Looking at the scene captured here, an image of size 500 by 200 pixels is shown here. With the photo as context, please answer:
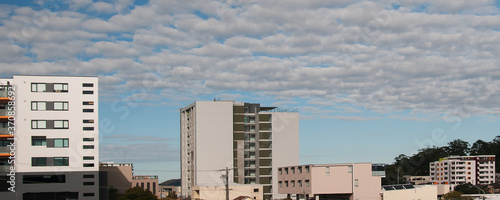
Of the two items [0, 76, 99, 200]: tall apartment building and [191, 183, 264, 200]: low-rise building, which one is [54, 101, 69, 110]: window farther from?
[191, 183, 264, 200]: low-rise building

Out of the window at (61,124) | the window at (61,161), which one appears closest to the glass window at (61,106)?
the window at (61,124)

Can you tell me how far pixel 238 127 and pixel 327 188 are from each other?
45033 mm

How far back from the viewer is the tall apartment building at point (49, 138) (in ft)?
241

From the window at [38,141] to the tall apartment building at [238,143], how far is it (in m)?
51.1

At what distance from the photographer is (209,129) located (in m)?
127

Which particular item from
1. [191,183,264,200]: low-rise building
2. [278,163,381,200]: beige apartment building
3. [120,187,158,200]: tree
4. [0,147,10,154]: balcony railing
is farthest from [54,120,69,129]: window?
[278,163,381,200]: beige apartment building

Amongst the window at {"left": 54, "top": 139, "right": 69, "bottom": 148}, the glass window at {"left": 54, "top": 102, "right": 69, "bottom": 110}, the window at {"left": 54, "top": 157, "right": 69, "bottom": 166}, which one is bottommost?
the window at {"left": 54, "top": 157, "right": 69, "bottom": 166}

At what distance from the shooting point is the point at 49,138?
75688mm

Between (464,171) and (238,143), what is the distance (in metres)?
102

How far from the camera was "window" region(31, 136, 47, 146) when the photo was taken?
2950 inches

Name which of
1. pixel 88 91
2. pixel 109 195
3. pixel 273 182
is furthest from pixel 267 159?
pixel 88 91

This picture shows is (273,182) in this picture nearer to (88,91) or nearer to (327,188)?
(327,188)

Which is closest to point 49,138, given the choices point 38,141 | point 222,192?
point 38,141

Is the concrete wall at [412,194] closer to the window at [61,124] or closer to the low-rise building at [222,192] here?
the low-rise building at [222,192]
